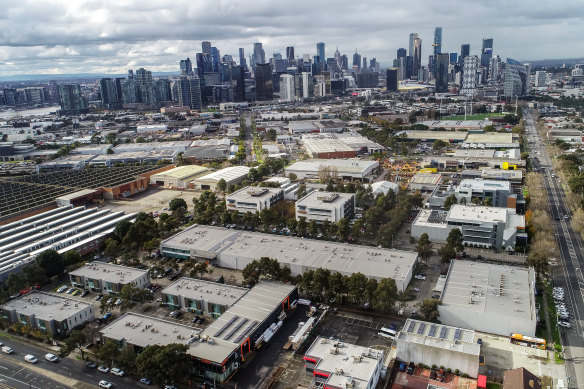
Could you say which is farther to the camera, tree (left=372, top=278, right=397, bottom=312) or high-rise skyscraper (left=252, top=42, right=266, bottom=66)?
high-rise skyscraper (left=252, top=42, right=266, bottom=66)

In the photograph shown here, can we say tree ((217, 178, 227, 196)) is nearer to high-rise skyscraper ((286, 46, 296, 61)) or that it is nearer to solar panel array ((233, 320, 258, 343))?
solar panel array ((233, 320, 258, 343))

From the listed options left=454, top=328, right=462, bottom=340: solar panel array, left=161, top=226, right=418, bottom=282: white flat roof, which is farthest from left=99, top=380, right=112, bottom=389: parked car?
left=454, top=328, right=462, bottom=340: solar panel array

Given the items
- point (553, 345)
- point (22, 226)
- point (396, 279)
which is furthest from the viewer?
point (22, 226)

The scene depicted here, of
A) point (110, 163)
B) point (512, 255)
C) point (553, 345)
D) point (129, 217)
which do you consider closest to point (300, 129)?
point (110, 163)

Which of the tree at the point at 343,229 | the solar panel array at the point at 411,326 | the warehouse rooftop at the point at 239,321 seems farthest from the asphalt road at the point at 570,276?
the tree at the point at 343,229

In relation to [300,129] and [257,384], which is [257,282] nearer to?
[257,384]

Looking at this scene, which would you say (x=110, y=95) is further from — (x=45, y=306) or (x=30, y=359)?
(x=30, y=359)
